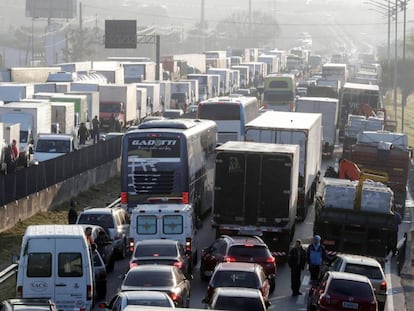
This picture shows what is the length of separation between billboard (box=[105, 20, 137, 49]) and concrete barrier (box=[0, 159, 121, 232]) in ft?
158

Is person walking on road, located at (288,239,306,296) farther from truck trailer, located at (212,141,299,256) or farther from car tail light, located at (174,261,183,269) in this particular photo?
truck trailer, located at (212,141,299,256)

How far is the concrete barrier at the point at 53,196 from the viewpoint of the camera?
3675cm

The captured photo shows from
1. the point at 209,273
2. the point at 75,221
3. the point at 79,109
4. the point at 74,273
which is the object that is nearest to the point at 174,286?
the point at 74,273

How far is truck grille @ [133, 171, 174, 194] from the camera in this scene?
119 feet

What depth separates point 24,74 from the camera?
9050cm

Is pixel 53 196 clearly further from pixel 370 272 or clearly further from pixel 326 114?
pixel 326 114

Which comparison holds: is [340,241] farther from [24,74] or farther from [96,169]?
[24,74]

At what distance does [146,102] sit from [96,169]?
3586 centimetres

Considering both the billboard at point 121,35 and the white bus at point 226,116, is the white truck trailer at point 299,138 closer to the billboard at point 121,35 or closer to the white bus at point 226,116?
the white bus at point 226,116

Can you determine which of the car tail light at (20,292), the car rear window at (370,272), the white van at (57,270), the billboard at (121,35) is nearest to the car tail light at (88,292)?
the white van at (57,270)

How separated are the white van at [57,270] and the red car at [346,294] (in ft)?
15.1

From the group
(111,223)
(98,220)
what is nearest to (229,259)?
(111,223)

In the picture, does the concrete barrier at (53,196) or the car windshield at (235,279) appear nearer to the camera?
the car windshield at (235,279)

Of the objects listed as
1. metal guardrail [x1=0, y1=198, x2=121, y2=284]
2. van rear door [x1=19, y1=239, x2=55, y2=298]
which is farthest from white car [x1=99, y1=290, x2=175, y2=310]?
metal guardrail [x1=0, y1=198, x2=121, y2=284]
